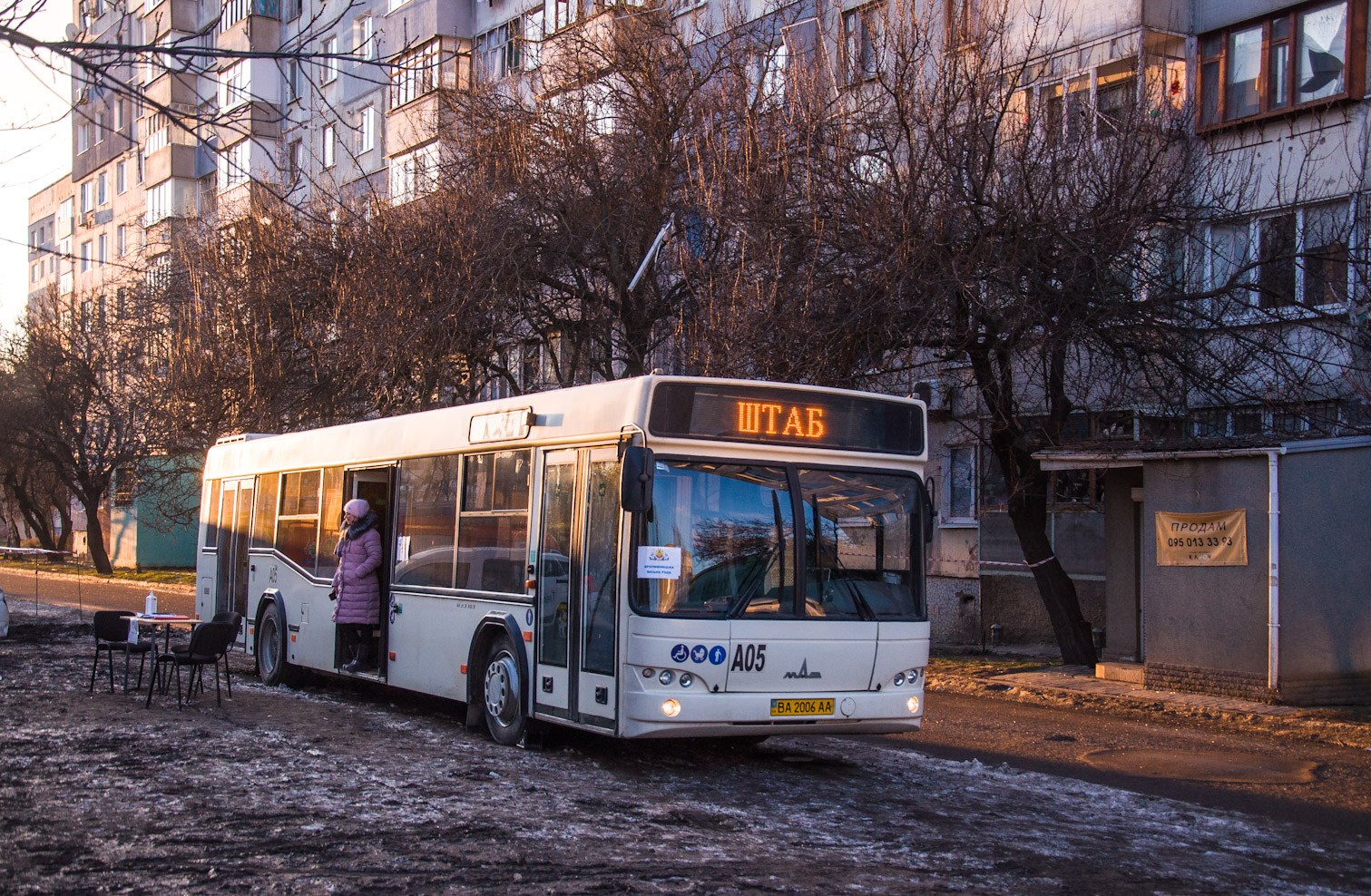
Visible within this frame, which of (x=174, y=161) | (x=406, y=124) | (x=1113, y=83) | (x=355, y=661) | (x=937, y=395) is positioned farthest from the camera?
(x=174, y=161)

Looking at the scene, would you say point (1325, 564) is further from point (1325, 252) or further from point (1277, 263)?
point (1277, 263)

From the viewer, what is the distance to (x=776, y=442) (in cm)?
1005

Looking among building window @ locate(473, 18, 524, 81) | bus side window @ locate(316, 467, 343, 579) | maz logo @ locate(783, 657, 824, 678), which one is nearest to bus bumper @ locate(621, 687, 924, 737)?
maz logo @ locate(783, 657, 824, 678)

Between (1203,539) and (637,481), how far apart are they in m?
9.15

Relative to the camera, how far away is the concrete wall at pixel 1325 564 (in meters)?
15.1

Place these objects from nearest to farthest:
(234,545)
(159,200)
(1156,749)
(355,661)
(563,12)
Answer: (1156,749)
(355,661)
(234,545)
(563,12)
(159,200)

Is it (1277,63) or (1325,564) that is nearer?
(1325,564)

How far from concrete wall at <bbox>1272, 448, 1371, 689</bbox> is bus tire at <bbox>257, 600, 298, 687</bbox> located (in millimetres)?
10832

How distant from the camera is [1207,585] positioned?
1587cm

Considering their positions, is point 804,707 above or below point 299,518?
below

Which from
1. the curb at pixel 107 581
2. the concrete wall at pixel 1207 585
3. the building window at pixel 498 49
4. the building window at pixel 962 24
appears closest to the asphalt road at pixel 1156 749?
the concrete wall at pixel 1207 585

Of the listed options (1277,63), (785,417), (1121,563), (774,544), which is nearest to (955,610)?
(1121,563)

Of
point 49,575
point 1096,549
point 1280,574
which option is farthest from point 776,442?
point 49,575

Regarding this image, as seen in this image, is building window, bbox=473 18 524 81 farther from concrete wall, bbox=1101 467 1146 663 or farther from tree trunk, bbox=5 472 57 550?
tree trunk, bbox=5 472 57 550
